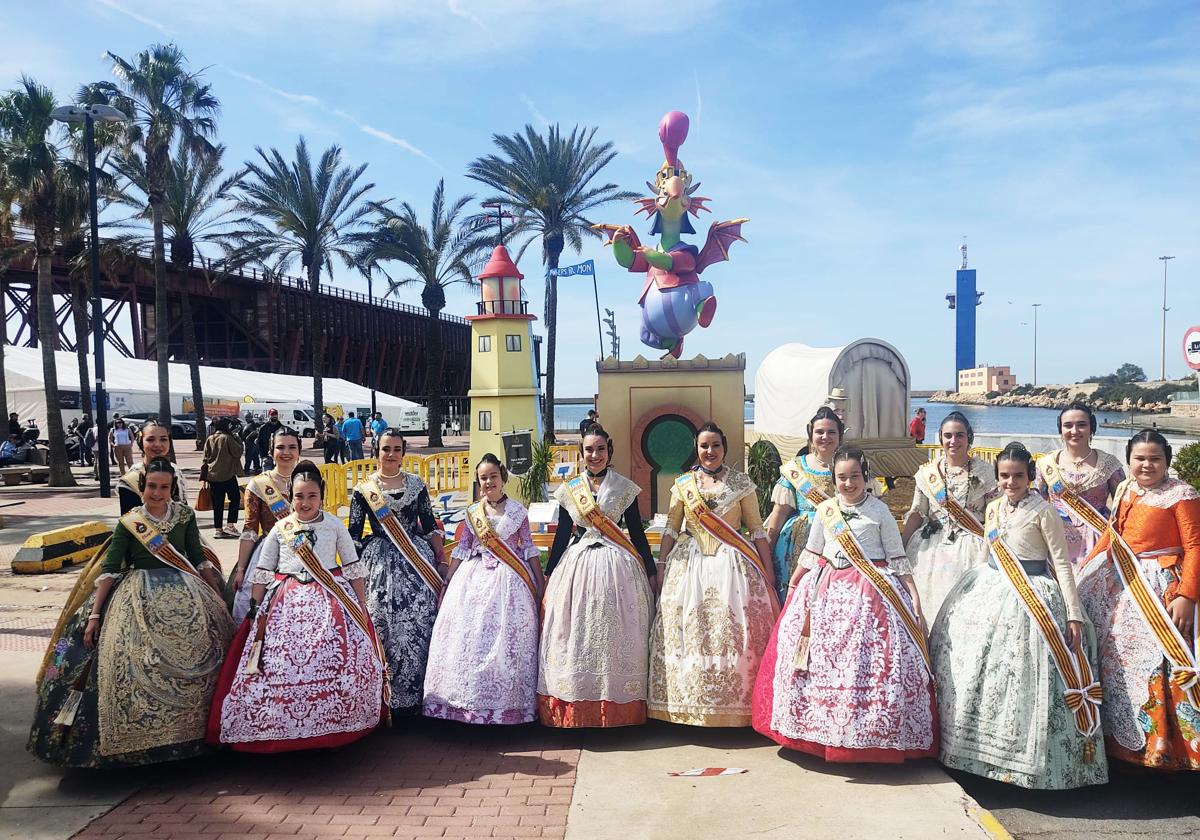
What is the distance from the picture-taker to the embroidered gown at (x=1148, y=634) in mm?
4242

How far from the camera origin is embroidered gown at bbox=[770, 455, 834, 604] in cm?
542

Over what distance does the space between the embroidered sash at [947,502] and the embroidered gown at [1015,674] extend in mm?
1009

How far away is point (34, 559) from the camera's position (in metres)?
10.9

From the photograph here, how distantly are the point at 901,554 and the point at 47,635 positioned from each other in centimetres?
758

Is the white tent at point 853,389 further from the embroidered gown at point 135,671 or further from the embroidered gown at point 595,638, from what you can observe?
the embroidered gown at point 135,671

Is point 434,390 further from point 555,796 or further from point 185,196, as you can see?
point 555,796

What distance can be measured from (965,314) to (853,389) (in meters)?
76.0

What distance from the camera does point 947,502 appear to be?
570cm

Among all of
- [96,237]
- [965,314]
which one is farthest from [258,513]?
[965,314]

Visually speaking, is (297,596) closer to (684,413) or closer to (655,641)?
(655,641)

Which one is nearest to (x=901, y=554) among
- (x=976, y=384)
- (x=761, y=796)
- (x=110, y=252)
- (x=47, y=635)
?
(x=761, y=796)

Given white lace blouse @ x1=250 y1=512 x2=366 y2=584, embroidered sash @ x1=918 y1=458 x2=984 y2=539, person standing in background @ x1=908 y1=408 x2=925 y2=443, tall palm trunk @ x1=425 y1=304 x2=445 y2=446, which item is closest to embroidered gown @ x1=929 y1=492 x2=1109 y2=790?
embroidered sash @ x1=918 y1=458 x2=984 y2=539

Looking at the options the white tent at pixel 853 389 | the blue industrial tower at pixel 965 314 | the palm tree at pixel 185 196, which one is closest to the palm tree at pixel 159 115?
the palm tree at pixel 185 196

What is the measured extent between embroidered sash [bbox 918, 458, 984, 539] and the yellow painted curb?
2.00 m
